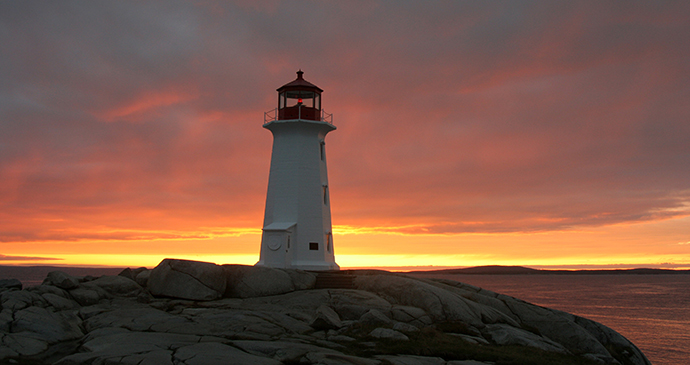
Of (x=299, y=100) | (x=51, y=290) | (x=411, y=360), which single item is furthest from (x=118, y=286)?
(x=299, y=100)

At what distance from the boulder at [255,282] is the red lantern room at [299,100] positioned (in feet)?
37.2

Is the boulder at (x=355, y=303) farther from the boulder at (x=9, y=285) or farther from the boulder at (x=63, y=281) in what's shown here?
the boulder at (x=9, y=285)

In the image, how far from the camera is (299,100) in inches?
1303

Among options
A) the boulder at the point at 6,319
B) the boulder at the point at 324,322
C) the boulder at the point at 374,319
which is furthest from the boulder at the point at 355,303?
the boulder at the point at 6,319

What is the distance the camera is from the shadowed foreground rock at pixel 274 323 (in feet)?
46.2

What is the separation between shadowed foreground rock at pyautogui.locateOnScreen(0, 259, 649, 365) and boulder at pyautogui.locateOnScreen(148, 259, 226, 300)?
0.05 m

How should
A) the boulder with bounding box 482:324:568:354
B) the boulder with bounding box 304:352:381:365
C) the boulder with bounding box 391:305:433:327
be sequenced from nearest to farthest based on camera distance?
the boulder with bounding box 304:352:381:365 → the boulder with bounding box 482:324:568:354 → the boulder with bounding box 391:305:433:327

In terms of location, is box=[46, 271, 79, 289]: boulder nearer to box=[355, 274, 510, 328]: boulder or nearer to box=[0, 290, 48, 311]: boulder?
box=[0, 290, 48, 311]: boulder

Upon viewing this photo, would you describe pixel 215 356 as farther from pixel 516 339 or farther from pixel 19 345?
pixel 516 339

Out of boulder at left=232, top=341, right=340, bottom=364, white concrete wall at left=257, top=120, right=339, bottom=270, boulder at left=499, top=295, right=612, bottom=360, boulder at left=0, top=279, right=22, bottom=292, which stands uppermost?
white concrete wall at left=257, top=120, right=339, bottom=270

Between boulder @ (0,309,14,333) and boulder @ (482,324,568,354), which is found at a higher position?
boulder @ (0,309,14,333)

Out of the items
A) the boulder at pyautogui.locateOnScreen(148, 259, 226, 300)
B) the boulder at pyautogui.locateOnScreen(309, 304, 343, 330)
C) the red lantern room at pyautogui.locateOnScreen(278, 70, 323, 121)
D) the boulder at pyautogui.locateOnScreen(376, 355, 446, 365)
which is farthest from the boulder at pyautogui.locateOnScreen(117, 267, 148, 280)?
the boulder at pyautogui.locateOnScreen(376, 355, 446, 365)

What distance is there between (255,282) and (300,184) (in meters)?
9.18

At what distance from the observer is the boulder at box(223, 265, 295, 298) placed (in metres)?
23.8
